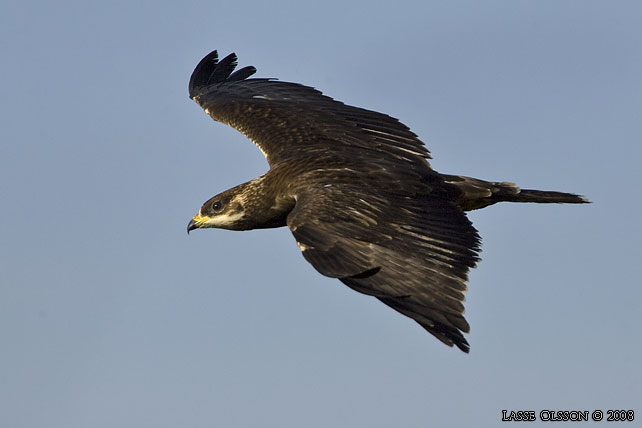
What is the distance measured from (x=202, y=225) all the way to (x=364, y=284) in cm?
386

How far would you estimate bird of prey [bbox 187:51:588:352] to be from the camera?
9242 millimetres

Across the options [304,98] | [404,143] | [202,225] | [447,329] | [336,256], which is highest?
[304,98]

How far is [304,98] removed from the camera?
13.8m

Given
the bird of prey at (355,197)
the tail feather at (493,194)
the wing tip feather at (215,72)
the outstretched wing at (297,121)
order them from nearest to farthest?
1. the bird of prey at (355,197)
2. the tail feather at (493,194)
3. the outstretched wing at (297,121)
4. the wing tip feather at (215,72)

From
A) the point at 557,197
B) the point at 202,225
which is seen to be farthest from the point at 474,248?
the point at 202,225

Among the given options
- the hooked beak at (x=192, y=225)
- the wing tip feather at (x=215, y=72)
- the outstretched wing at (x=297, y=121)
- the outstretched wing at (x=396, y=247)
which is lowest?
the outstretched wing at (x=396, y=247)

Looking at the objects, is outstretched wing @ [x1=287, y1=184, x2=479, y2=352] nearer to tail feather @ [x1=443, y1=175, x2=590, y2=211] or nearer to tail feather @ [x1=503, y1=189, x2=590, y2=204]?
tail feather @ [x1=443, y1=175, x2=590, y2=211]

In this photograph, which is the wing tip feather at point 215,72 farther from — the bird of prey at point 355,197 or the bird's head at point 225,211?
the bird's head at point 225,211

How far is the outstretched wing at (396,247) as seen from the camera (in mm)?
8992

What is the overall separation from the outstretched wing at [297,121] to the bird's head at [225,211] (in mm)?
838

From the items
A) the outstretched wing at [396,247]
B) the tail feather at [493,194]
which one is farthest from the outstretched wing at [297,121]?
the outstretched wing at [396,247]

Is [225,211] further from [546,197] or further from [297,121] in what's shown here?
[546,197]

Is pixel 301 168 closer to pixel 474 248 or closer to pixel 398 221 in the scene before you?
pixel 398 221

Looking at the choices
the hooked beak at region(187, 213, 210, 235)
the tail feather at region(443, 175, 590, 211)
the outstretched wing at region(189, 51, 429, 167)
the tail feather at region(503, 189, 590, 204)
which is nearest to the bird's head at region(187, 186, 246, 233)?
the hooked beak at region(187, 213, 210, 235)
